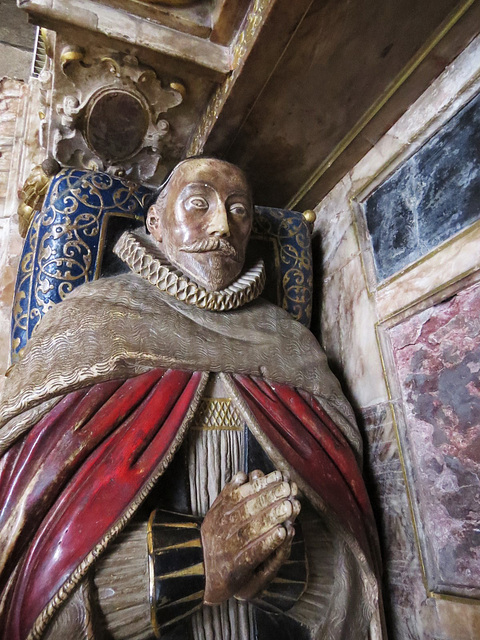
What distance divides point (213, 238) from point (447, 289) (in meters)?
0.83

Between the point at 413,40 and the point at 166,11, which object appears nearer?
the point at 413,40

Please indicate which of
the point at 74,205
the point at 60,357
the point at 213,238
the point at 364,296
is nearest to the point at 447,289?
the point at 364,296

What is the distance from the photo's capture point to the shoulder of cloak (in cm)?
Result: 152

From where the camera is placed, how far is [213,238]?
6.19ft

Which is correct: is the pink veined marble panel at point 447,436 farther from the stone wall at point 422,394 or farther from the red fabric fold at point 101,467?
the red fabric fold at point 101,467

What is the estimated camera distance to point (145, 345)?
1.62m

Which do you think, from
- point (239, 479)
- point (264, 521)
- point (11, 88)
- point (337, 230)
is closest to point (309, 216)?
point (337, 230)

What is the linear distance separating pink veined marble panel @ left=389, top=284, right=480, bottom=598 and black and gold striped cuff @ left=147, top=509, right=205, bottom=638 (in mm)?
723

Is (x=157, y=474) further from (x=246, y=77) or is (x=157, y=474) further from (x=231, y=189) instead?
(x=246, y=77)

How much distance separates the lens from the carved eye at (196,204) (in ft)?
6.30

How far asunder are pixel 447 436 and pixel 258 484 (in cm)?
64

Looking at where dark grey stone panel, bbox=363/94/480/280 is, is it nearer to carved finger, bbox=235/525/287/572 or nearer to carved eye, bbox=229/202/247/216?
carved eye, bbox=229/202/247/216

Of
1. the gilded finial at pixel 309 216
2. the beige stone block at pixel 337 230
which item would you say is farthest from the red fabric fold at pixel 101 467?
the gilded finial at pixel 309 216

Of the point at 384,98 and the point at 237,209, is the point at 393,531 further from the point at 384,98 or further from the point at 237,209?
the point at 384,98
